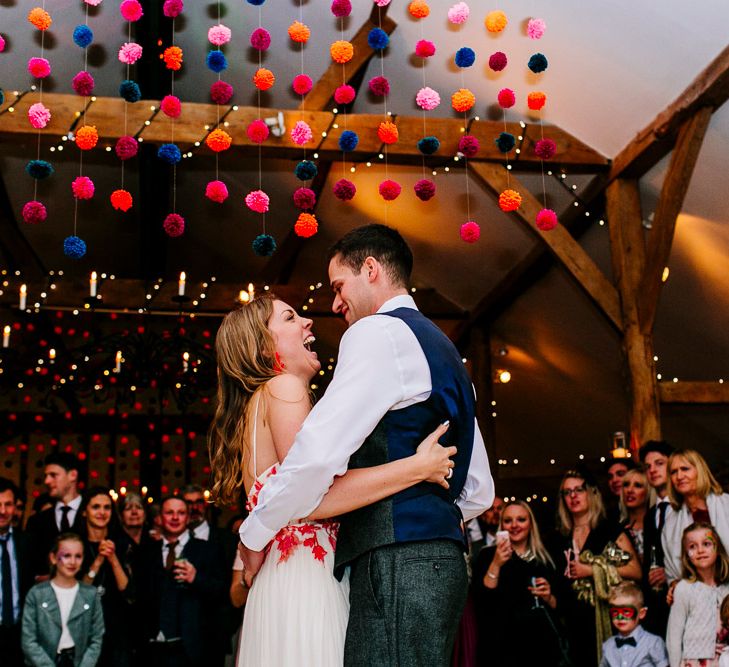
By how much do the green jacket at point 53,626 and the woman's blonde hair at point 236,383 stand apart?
2766 mm

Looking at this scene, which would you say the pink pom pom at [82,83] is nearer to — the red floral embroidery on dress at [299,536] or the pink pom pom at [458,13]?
the pink pom pom at [458,13]

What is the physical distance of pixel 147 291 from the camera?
8664 millimetres

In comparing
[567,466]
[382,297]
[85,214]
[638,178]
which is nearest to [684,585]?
[382,297]

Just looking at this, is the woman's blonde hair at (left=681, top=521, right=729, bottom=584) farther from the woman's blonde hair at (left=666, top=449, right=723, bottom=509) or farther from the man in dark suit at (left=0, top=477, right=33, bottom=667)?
the man in dark suit at (left=0, top=477, right=33, bottom=667)

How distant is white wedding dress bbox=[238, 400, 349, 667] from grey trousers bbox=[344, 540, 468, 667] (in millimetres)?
231

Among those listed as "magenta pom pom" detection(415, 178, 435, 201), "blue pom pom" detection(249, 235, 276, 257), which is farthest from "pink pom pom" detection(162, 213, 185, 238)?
"magenta pom pom" detection(415, 178, 435, 201)

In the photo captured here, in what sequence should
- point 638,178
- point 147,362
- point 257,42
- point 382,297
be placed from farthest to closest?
point 147,362, point 638,178, point 257,42, point 382,297

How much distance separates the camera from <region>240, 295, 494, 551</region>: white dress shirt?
1795 millimetres

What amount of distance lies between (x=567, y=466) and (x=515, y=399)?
3.23ft

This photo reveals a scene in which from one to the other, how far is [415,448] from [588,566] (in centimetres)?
307

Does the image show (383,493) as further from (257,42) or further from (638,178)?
(638,178)

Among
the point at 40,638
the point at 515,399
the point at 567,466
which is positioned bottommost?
the point at 40,638

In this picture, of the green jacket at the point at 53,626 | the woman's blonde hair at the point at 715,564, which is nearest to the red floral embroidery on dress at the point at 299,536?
the woman's blonde hair at the point at 715,564

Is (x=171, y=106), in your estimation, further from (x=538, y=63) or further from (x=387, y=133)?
(x=538, y=63)
